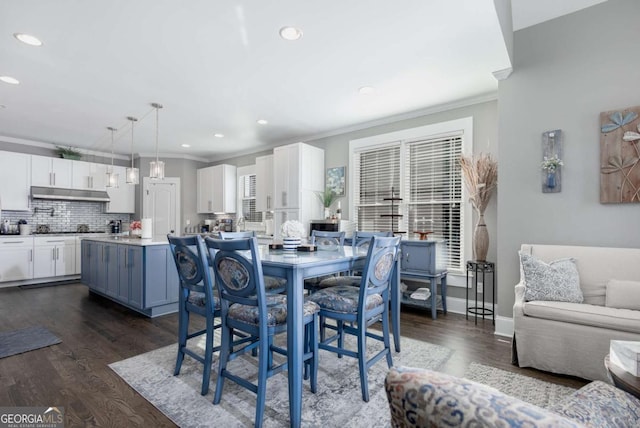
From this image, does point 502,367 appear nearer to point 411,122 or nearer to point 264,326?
point 264,326

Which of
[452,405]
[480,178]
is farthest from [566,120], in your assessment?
[452,405]

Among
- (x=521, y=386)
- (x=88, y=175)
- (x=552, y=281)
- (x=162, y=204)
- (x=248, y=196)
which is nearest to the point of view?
(x=521, y=386)

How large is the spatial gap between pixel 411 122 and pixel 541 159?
1.86m

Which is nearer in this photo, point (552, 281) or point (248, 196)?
point (552, 281)

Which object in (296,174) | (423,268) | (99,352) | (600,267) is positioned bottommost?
(99,352)

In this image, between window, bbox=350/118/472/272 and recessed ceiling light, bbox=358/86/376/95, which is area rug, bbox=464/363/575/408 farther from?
recessed ceiling light, bbox=358/86/376/95

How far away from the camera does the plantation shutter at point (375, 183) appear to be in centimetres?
472

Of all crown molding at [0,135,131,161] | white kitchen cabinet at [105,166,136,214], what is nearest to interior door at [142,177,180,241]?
white kitchen cabinet at [105,166,136,214]

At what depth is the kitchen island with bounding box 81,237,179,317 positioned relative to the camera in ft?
12.3

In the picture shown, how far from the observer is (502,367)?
253 centimetres

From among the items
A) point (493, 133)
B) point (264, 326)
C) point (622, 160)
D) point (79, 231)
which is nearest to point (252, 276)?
point (264, 326)

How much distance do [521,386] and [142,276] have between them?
12.5 ft

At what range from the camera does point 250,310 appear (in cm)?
194

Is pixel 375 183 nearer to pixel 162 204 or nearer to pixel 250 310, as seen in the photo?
pixel 250 310
